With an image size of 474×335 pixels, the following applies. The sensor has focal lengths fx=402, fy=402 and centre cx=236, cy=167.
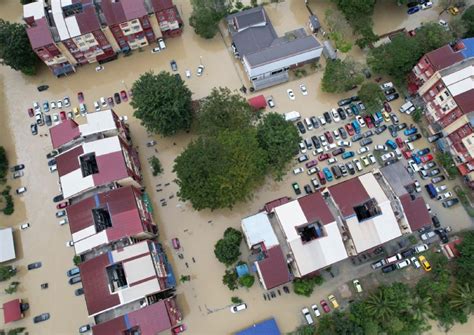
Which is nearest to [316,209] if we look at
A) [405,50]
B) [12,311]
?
[405,50]

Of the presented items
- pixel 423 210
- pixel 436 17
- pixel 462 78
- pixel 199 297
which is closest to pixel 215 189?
pixel 199 297

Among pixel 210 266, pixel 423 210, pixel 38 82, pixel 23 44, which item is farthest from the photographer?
pixel 38 82

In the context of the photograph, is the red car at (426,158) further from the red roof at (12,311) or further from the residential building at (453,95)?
the red roof at (12,311)

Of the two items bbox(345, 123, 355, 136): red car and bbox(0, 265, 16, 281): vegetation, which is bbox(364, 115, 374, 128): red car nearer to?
bbox(345, 123, 355, 136): red car

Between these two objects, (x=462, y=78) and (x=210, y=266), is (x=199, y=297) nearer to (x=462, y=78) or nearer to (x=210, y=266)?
(x=210, y=266)

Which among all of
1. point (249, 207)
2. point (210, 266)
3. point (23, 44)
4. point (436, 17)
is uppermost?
point (23, 44)

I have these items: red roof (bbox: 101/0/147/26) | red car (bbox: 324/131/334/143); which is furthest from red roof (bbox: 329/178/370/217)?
red roof (bbox: 101/0/147/26)
